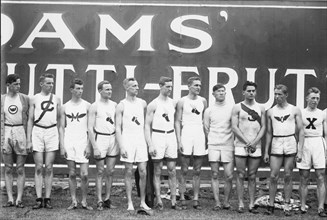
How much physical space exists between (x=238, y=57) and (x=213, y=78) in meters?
0.52

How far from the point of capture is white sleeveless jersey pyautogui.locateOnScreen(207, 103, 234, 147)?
7387 millimetres

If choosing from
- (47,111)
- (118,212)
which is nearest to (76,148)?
(47,111)

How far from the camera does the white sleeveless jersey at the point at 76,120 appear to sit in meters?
7.29

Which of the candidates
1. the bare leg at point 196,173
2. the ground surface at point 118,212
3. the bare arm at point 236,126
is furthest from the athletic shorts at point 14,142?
the bare arm at point 236,126

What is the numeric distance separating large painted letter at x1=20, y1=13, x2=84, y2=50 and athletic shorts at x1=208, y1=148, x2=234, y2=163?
2.87 m

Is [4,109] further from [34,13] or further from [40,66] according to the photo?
[34,13]

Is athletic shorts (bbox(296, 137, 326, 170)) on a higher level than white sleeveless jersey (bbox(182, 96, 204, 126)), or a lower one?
lower

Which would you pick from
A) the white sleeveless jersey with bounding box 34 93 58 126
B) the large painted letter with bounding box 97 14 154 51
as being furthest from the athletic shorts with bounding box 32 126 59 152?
the large painted letter with bounding box 97 14 154 51

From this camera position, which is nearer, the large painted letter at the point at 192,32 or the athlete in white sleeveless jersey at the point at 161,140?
the athlete in white sleeveless jersey at the point at 161,140

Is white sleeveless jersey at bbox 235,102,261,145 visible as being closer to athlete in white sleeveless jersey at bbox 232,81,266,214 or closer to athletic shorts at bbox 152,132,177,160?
athlete in white sleeveless jersey at bbox 232,81,266,214

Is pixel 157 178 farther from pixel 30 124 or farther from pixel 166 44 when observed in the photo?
pixel 166 44

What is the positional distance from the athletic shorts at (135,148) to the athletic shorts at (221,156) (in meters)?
0.94

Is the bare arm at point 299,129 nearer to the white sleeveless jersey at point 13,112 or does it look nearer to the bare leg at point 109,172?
the bare leg at point 109,172

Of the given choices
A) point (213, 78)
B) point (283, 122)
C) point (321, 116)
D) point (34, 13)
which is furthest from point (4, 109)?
point (321, 116)
